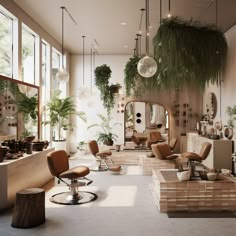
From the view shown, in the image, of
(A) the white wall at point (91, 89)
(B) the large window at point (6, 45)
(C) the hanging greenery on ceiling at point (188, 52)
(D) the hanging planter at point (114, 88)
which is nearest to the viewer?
(B) the large window at point (6, 45)

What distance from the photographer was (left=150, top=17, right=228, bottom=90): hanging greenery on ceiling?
20.2 feet

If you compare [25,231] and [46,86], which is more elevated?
[46,86]

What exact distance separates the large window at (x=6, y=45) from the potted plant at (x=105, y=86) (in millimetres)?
4088

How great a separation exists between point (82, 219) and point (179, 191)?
1.45 metres

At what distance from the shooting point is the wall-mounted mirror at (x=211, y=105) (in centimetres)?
860

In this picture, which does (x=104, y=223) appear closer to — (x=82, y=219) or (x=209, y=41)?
(x=82, y=219)

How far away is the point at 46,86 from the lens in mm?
8766

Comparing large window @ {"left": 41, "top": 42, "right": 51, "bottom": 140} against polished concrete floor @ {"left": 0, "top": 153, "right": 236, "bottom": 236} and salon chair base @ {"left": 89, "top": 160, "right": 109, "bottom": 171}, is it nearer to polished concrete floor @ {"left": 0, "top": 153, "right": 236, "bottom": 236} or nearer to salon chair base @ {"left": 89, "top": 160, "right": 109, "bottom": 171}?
salon chair base @ {"left": 89, "top": 160, "right": 109, "bottom": 171}

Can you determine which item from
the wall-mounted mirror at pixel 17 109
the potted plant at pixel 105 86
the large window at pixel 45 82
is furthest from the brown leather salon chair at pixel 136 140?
the wall-mounted mirror at pixel 17 109

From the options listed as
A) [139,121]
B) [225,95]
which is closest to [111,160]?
[139,121]

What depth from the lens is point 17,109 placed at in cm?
599

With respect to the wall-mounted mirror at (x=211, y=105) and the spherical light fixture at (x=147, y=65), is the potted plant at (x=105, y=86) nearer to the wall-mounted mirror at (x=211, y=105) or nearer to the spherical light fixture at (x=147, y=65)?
the wall-mounted mirror at (x=211, y=105)

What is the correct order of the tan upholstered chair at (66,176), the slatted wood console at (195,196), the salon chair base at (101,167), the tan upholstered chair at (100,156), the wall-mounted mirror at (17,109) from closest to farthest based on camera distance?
the slatted wood console at (195,196) < the tan upholstered chair at (66,176) < the wall-mounted mirror at (17,109) < the tan upholstered chair at (100,156) < the salon chair base at (101,167)

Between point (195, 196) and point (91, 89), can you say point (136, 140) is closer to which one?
point (91, 89)
